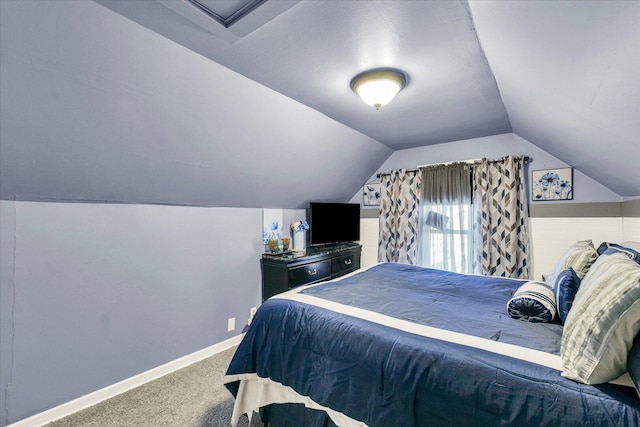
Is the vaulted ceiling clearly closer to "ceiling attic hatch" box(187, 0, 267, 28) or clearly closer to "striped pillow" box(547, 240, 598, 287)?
"ceiling attic hatch" box(187, 0, 267, 28)

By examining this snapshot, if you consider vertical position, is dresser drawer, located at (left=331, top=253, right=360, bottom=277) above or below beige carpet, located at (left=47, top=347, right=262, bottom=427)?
above

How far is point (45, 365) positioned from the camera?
6.21ft

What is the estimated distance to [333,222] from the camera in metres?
4.09

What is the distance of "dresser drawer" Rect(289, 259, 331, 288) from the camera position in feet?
10.1

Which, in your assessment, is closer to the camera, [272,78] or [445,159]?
[272,78]

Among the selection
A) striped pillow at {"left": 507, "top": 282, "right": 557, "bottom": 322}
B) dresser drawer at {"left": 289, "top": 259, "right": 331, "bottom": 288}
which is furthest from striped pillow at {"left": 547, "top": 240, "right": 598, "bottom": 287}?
dresser drawer at {"left": 289, "top": 259, "right": 331, "bottom": 288}

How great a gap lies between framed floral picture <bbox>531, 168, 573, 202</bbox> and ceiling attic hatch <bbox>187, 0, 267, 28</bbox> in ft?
11.0

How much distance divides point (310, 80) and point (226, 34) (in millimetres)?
705

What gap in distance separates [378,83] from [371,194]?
8.47 ft

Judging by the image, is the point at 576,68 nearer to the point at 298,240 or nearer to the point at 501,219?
the point at 501,219

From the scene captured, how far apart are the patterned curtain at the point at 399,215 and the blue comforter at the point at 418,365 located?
1842 millimetres

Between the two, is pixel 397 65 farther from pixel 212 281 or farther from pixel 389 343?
pixel 212 281

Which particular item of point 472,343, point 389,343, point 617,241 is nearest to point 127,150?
point 389,343

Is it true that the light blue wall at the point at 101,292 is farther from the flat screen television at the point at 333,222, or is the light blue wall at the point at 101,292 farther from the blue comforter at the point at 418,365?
the flat screen television at the point at 333,222
